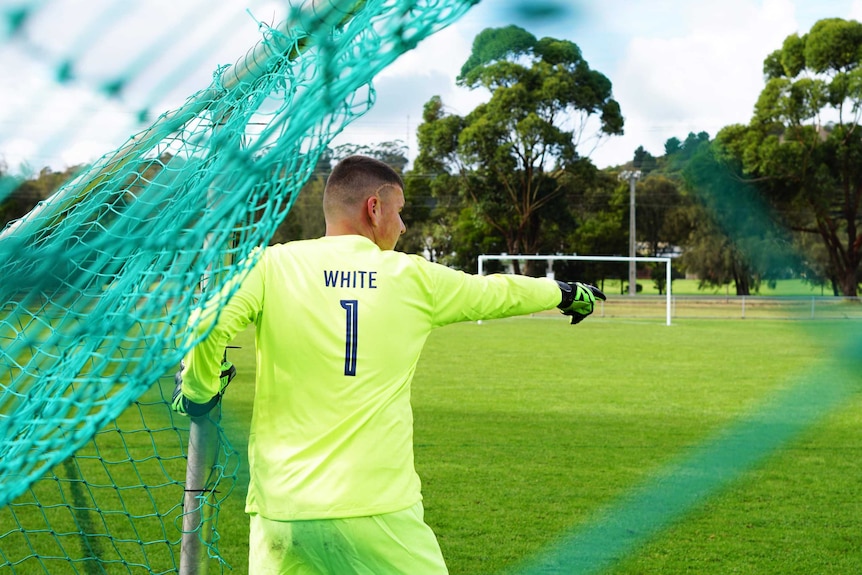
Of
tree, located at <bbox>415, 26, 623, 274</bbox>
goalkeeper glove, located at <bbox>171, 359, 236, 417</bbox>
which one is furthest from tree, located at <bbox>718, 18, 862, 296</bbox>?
tree, located at <bbox>415, 26, 623, 274</bbox>

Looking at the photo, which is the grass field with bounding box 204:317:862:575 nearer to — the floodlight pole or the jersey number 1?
the jersey number 1

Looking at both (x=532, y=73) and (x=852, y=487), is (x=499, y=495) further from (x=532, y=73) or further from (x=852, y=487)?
(x=532, y=73)

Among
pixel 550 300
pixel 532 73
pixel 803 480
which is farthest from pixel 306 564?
pixel 532 73

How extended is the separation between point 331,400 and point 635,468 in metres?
4.73

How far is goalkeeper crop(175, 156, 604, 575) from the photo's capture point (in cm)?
220

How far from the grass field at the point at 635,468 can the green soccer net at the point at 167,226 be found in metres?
1.01

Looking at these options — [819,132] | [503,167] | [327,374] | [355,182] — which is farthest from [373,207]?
[503,167]

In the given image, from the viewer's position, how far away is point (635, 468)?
6531 millimetres

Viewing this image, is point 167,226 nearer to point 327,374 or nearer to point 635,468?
point 327,374

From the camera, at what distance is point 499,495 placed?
5738mm

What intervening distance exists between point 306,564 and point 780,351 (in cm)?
1479

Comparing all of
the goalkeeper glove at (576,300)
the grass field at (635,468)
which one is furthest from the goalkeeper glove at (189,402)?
the grass field at (635,468)

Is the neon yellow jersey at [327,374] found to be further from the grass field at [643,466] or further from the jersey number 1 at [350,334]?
the grass field at [643,466]

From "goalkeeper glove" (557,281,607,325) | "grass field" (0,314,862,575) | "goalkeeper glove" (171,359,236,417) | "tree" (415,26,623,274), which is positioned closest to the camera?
"goalkeeper glove" (171,359,236,417)
